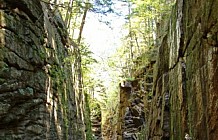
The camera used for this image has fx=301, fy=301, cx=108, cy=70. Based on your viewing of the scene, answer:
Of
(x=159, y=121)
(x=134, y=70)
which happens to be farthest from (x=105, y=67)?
(x=159, y=121)

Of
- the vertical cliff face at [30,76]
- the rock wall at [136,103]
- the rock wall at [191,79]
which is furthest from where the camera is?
the rock wall at [136,103]

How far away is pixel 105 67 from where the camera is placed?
78.8ft

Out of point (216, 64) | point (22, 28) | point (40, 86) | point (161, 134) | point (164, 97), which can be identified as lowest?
point (161, 134)

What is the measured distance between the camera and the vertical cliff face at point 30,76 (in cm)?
700

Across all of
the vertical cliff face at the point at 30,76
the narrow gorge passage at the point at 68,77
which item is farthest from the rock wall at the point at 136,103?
the vertical cliff face at the point at 30,76

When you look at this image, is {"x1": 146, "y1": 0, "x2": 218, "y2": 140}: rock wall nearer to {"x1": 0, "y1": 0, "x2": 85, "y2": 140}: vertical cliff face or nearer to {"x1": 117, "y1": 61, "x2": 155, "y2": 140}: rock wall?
{"x1": 0, "y1": 0, "x2": 85, "y2": 140}: vertical cliff face

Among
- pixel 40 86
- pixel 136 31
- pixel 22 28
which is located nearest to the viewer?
pixel 22 28

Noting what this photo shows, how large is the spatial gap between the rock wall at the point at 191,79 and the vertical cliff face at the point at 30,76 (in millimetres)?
3832

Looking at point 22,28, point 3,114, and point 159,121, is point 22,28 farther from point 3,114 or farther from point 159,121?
point 159,121

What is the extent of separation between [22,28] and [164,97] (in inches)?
246

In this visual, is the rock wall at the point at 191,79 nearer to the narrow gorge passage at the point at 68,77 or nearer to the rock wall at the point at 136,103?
the narrow gorge passage at the point at 68,77

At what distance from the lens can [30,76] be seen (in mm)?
8008

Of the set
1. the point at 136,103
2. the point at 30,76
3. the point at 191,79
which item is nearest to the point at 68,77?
the point at 30,76

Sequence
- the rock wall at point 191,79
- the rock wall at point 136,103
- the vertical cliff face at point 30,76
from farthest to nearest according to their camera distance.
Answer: the rock wall at point 136,103 < the vertical cliff face at point 30,76 < the rock wall at point 191,79
